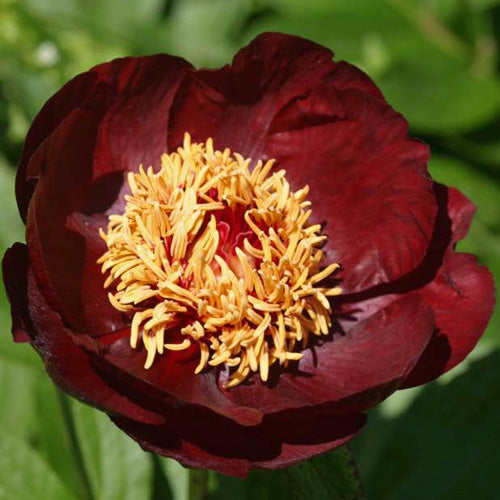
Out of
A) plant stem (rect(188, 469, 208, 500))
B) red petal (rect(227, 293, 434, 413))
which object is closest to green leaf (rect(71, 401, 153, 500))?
plant stem (rect(188, 469, 208, 500))

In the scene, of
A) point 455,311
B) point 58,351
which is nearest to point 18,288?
point 58,351

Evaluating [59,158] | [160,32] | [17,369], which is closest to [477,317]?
[59,158]

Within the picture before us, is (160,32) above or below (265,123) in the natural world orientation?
above

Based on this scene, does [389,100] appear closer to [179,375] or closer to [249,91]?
[249,91]

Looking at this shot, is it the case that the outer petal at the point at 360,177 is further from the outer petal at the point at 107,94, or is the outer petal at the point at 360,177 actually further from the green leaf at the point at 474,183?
the green leaf at the point at 474,183

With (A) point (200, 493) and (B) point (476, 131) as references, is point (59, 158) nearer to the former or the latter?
(A) point (200, 493)

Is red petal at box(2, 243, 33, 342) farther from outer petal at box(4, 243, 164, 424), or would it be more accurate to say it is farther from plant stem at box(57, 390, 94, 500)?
plant stem at box(57, 390, 94, 500)
